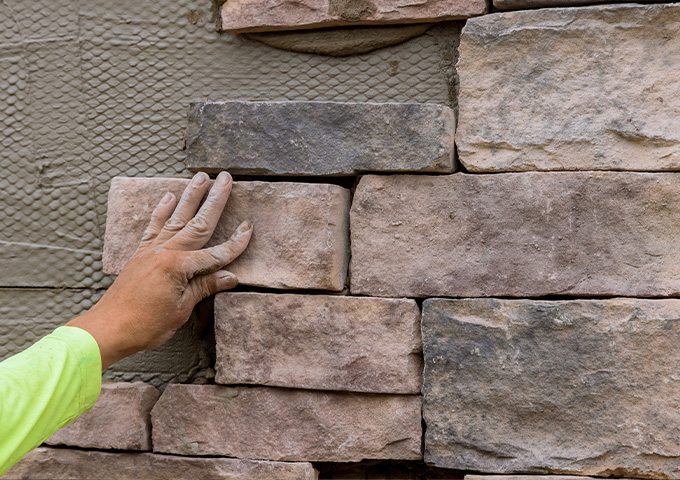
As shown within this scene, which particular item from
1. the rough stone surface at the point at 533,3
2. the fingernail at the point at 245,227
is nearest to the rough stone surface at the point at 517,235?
the fingernail at the point at 245,227

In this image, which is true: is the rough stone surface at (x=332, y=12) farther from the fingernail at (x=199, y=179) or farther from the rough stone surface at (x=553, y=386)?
the rough stone surface at (x=553, y=386)

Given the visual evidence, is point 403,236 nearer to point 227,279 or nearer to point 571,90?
point 227,279

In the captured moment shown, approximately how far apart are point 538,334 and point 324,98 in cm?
105

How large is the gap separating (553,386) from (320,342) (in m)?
0.73

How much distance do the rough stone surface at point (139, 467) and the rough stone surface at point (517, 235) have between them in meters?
0.66

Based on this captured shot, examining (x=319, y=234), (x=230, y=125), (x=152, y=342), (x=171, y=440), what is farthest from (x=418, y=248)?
(x=171, y=440)

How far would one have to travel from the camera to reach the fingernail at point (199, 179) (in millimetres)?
2012

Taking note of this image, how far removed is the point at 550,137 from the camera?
1.95 m

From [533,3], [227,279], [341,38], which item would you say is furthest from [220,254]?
[533,3]

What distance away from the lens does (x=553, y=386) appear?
193 cm

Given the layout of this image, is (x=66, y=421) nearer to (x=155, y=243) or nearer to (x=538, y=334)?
(x=155, y=243)

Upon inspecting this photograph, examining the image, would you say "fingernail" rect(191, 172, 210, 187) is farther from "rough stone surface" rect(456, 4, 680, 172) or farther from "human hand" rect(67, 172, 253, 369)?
"rough stone surface" rect(456, 4, 680, 172)

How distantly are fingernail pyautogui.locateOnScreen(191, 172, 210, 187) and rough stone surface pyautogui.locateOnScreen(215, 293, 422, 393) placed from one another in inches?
14.7

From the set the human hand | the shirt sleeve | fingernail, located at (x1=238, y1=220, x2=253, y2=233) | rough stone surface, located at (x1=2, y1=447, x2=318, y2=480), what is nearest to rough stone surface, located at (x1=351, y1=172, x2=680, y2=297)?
fingernail, located at (x1=238, y1=220, x2=253, y2=233)
